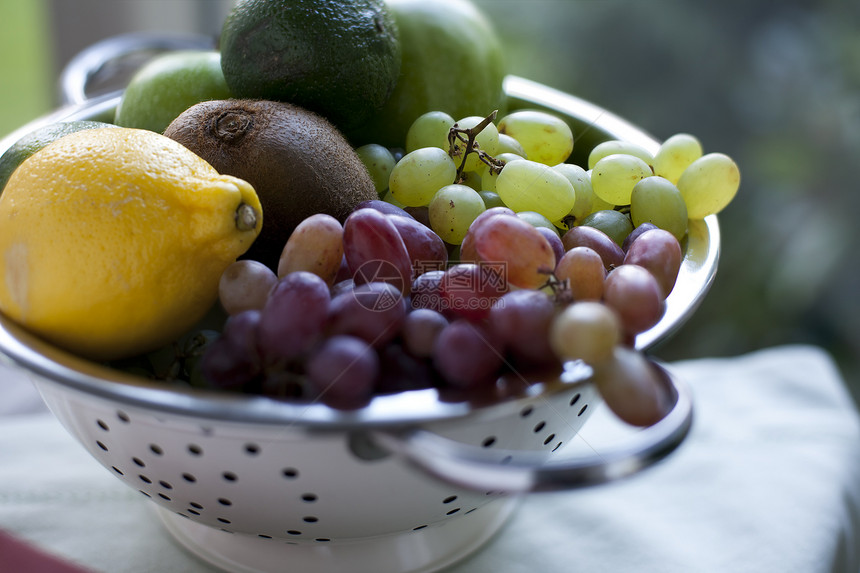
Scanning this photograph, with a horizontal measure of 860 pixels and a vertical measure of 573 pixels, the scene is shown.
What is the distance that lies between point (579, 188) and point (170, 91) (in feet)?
1.05

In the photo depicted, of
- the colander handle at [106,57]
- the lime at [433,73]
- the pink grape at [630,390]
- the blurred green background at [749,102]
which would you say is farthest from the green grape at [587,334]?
the blurred green background at [749,102]

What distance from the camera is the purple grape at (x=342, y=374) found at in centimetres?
30

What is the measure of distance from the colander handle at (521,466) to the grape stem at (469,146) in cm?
23

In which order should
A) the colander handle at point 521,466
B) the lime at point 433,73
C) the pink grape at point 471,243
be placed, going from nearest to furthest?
the colander handle at point 521,466 → the pink grape at point 471,243 → the lime at point 433,73

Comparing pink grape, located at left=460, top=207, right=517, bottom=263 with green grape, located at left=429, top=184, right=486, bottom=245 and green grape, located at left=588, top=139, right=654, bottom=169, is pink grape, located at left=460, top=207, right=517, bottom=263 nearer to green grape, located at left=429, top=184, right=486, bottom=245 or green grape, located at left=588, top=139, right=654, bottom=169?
green grape, located at left=429, top=184, right=486, bottom=245

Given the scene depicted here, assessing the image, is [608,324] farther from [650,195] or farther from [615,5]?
[615,5]

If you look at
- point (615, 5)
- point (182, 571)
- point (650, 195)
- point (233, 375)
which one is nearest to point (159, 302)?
point (233, 375)

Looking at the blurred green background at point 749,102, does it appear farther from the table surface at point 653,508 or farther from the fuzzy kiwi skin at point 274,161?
the fuzzy kiwi skin at point 274,161

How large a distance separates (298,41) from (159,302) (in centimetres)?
22

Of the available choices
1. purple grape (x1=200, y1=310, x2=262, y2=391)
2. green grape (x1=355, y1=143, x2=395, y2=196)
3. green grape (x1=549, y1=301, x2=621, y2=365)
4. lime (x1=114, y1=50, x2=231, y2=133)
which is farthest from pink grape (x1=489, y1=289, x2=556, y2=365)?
lime (x1=114, y1=50, x2=231, y2=133)

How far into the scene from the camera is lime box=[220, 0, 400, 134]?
1.64 ft

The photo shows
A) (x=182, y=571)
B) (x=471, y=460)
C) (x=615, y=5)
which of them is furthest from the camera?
(x=615, y=5)

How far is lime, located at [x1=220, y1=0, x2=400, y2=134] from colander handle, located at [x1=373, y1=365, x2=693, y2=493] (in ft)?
0.97

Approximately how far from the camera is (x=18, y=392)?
0.64 m
